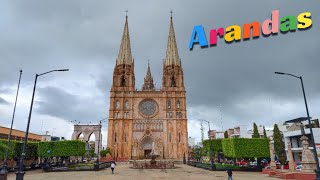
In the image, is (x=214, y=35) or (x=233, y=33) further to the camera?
(x=214, y=35)

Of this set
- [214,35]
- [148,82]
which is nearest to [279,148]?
[214,35]

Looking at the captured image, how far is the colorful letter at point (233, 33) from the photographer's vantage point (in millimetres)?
17081

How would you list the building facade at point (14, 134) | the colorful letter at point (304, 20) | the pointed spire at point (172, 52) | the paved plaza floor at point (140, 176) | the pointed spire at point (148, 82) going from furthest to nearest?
the pointed spire at point (148, 82) < the pointed spire at point (172, 52) < the building facade at point (14, 134) < the paved plaza floor at point (140, 176) < the colorful letter at point (304, 20)

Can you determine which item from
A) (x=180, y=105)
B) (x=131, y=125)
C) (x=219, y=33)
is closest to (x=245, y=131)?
(x=180, y=105)

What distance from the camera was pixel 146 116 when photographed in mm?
73812

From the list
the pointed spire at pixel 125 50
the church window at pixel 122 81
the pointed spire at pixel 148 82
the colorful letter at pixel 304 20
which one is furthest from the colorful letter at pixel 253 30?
the pointed spire at pixel 148 82

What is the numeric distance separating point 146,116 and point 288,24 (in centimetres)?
6015

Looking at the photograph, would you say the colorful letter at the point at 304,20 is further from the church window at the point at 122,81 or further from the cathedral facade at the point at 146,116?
the church window at the point at 122,81

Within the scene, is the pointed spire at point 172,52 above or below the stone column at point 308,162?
above

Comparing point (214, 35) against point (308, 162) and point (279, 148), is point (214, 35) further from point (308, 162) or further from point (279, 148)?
point (279, 148)

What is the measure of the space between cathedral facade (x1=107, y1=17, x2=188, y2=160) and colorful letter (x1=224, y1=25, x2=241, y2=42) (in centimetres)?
5555

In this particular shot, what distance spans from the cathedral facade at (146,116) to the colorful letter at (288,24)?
2246 inches

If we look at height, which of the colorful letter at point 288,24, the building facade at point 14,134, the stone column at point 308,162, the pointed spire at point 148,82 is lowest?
the stone column at point 308,162

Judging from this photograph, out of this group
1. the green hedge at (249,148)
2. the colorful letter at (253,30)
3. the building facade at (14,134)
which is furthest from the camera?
the building facade at (14,134)
